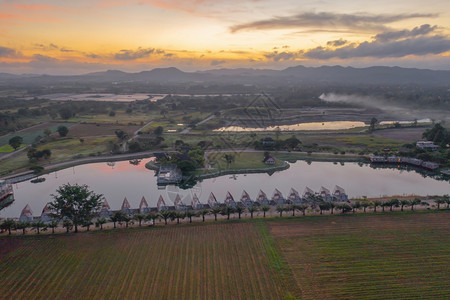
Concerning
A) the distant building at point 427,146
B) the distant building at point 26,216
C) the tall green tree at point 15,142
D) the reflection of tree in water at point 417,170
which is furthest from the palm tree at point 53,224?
the distant building at point 427,146

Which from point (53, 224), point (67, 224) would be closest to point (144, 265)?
point (67, 224)

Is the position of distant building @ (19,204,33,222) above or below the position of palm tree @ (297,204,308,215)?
above

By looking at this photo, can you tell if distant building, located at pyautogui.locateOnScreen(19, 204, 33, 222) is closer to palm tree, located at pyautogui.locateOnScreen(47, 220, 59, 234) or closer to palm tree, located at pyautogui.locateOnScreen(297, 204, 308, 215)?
palm tree, located at pyautogui.locateOnScreen(47, 220, 59, 234)

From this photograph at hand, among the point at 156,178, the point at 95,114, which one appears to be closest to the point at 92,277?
the point at 156,178

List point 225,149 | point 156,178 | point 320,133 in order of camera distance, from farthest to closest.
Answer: point 320,133 < point 225,149 < point 156,178

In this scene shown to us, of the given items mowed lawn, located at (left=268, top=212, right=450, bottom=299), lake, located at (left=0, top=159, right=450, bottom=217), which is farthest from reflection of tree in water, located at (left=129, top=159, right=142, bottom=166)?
mowed lawn, located at (left=268, top=212, right=450, bottom=299)

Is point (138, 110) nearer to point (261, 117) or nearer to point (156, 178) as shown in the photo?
point (261, 117)

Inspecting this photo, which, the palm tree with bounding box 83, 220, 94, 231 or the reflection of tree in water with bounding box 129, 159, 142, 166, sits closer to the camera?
the palm tree with bounding box 83, 220, 94, 231
